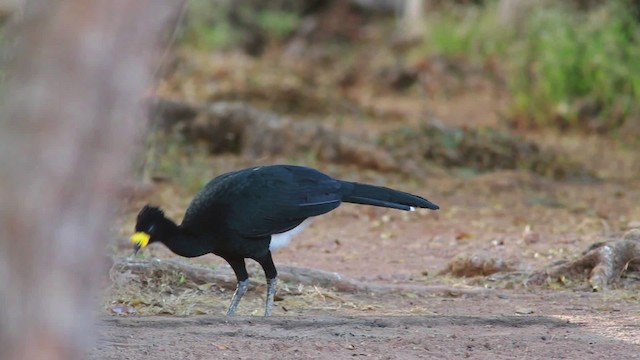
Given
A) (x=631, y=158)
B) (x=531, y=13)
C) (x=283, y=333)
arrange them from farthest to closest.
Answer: (x=531, y=13) → (x=631, y=158) → (x=283, y=333)

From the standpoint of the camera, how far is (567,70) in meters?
13.5

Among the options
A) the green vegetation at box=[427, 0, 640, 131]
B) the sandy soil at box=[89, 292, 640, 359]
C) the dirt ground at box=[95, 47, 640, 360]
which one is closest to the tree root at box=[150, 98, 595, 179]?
the dirt ground at box=[95, 47, 640, 360]

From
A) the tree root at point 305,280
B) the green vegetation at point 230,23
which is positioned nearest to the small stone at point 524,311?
the tree root at point 305,280

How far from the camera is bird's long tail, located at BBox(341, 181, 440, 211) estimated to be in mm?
5762

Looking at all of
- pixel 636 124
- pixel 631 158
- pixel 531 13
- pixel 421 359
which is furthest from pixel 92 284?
pixel 531 13

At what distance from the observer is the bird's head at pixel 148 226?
214 inches

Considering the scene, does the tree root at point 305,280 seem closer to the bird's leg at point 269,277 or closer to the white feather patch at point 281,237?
the white feather patch at point 281,237

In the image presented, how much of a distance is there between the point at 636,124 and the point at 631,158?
45.5 inches

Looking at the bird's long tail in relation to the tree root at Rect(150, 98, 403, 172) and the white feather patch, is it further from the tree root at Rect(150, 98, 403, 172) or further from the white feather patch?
the tree root at Rect(150, 98, 403, 172)

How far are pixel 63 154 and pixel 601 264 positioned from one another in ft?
13.9

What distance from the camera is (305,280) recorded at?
20.7 ft

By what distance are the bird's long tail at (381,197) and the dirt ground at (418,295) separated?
57cm

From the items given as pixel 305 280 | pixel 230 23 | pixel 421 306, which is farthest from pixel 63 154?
pixel 230 23

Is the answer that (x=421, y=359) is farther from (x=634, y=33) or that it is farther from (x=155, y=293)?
(x=634, y=33)
